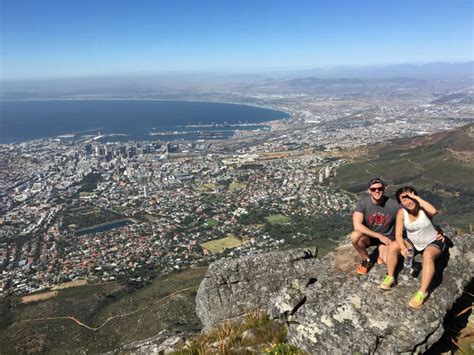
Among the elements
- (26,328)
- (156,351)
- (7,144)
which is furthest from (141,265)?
(7,144)

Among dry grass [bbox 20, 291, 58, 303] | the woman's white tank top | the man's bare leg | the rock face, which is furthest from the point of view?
dry grass [bbox 20, 291, 58, 303]

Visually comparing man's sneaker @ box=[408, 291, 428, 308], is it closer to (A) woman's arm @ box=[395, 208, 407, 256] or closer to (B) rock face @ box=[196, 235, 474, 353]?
(B) rock face @ box=[196, 235, 474, 353]

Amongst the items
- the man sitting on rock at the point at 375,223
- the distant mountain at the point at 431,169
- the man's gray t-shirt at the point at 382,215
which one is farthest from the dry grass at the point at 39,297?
the distant mountain at the point at 431,169

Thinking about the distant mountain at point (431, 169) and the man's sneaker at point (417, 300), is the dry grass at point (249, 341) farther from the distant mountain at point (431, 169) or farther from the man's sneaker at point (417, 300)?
the distant mountain at point (431, 169)

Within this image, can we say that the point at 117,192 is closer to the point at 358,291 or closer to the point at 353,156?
the point at 353,156

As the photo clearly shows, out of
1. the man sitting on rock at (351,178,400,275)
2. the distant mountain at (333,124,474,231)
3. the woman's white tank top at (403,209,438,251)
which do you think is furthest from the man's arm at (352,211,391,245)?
the distant mountain at (333,124,474,231)

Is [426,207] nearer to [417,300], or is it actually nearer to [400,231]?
[400,231]
